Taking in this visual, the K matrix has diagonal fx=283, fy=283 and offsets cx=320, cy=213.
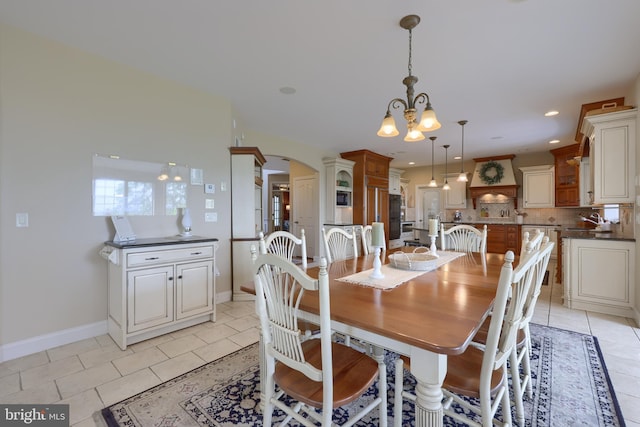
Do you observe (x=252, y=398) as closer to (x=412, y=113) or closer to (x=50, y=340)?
(x=50, y=340)

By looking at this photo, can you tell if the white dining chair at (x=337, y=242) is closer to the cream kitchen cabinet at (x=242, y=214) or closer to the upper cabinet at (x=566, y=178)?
the cream kitchen cabinet at (x=242, y=214)

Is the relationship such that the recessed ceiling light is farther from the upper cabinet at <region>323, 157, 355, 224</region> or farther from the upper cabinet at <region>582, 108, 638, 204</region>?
the upper cabinet at <region>582, 108, 638, 204</region>

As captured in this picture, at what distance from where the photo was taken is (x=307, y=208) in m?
7.09

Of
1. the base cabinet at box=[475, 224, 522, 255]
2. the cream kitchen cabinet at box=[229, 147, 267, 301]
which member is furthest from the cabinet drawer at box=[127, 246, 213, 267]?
the base cabinet at box=[475, 224, 522, 255]

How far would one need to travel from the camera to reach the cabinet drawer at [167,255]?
2510mm

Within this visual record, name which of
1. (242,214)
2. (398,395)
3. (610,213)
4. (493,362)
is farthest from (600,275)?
(242,214)

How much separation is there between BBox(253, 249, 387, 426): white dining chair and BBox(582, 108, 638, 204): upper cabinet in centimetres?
374

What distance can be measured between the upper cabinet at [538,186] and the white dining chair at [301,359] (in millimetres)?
7699

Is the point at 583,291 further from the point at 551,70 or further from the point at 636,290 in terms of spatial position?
the point at 551,70

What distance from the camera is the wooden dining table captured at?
3.44 ft

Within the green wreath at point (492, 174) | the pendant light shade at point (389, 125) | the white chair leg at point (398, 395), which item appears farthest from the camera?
the green wreath at point (492, 174)

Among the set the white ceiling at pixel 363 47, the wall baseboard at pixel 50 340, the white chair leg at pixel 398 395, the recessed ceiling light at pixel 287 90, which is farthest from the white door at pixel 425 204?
the wall baseboard at pixel 50 340

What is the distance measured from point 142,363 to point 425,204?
8.55 metres

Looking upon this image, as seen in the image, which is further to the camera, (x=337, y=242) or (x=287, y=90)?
(x=287, y=90)
